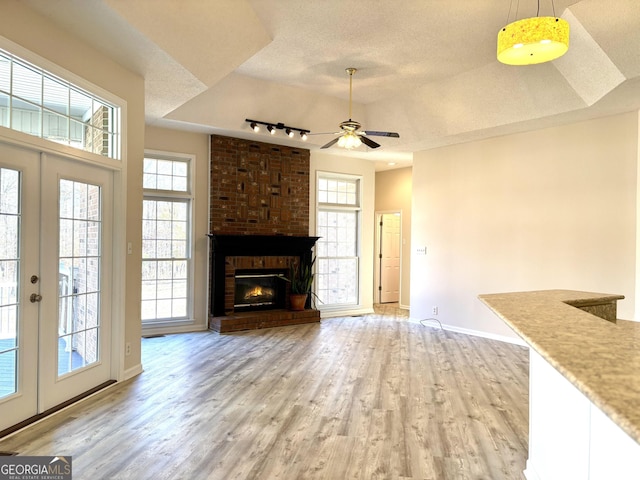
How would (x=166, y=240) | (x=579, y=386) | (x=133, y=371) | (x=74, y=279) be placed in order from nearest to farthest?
(x=579, y=386) → (x=74, y=279) → (x=133, y=371) → (x=166, y=240)

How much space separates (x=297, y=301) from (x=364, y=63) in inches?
149

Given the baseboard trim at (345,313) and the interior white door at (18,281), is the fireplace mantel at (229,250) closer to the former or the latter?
the baseboard trim at (345,313)

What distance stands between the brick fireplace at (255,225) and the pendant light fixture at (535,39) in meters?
4.35

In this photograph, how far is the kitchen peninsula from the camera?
0.98 m

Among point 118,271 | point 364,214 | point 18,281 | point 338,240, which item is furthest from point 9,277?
point 364,214

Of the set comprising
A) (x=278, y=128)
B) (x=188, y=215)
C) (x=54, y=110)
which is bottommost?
(x=188, y=215)

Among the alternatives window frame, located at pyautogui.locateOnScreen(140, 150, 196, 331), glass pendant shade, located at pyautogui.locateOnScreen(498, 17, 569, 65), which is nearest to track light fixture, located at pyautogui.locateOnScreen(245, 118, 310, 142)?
window frame, located at pyautogui.locateOnScreen(140, 150, 196, 331)

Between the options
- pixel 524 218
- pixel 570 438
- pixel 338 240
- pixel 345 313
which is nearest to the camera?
pixel 570 438

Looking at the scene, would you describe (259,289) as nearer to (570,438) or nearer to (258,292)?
(258,292)

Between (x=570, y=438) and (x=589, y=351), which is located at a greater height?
(x=589, y=351)

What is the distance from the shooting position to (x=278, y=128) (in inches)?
242

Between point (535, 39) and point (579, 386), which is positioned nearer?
point (579, 386)

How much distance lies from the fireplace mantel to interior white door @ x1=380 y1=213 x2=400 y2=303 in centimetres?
310

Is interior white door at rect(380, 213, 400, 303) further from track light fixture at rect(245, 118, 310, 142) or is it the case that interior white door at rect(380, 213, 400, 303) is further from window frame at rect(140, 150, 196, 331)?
window frame at rect(140, 150, 196, 331)
